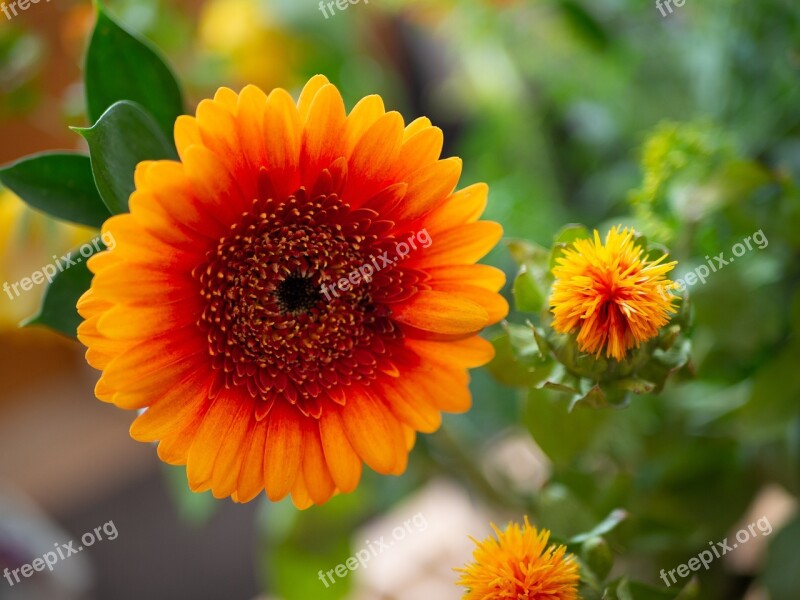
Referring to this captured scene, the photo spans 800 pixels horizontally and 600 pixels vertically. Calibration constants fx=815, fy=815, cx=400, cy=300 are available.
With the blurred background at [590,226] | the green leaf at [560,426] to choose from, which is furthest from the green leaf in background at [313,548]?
the green leaf at [560,426]

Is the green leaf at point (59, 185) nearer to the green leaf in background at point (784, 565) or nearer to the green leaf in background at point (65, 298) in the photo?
the green leaf in background at point (65, 298)

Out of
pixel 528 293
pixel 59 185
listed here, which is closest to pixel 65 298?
pixel 59 185

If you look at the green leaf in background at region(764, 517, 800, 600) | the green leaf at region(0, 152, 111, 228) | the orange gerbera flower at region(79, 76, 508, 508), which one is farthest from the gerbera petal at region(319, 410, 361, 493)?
the green leaf in background at region(764, 517, 800, 600)

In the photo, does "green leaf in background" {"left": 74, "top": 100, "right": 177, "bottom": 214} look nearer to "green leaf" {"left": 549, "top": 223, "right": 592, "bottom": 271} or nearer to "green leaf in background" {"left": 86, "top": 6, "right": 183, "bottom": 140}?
"green leaf in background" {"left": 86, "top": 6, "right": 183, "bottom": 140}

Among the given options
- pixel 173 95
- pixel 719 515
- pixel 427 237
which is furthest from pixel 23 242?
pixel 719 515

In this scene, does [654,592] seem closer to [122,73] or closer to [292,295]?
[292,295]
